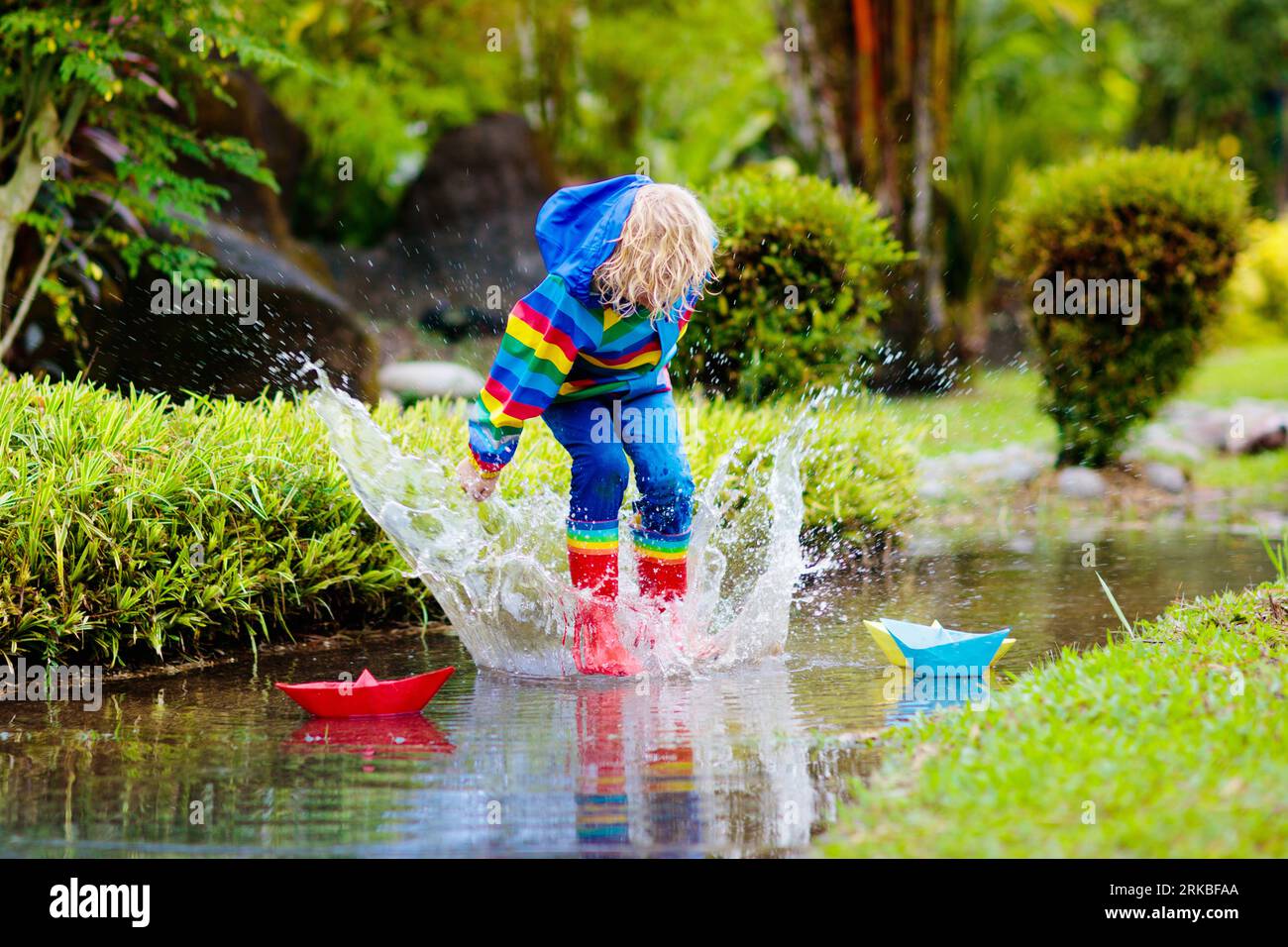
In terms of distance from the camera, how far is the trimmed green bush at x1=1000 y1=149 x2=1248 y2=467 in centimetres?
855

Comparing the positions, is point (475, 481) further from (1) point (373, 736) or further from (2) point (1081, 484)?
(2) point (1081, 484)

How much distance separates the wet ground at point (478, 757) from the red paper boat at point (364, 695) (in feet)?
0.20

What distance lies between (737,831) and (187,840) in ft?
4.15

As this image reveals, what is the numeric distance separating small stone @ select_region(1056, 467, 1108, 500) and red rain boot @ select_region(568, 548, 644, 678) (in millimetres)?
4723

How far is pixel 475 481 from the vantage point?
4633 millimetres

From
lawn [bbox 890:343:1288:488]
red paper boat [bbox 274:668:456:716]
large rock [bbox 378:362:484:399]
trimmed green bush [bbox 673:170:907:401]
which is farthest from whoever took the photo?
large rock [bbox 378:362:484:399]

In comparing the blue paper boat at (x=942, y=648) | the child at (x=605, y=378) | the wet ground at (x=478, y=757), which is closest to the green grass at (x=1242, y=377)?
the blue paper boat at (x=942, y=648)

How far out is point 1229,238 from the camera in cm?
861

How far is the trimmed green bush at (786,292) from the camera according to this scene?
298 inches

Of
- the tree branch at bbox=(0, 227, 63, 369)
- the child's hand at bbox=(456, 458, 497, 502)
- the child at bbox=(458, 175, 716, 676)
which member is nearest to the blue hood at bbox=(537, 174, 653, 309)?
the child at bbox=(458, 175, 716, 676)

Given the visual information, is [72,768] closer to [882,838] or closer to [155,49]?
[882,838]

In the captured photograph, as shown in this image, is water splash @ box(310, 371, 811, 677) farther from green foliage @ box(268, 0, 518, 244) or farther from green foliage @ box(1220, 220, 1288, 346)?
green foliage @ box(1220, 220, 1288, 346)

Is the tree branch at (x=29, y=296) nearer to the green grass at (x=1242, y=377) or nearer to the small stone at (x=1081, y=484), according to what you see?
the small stone at (x=1081, y=484)

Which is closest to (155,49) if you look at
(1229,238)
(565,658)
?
(565,658)
